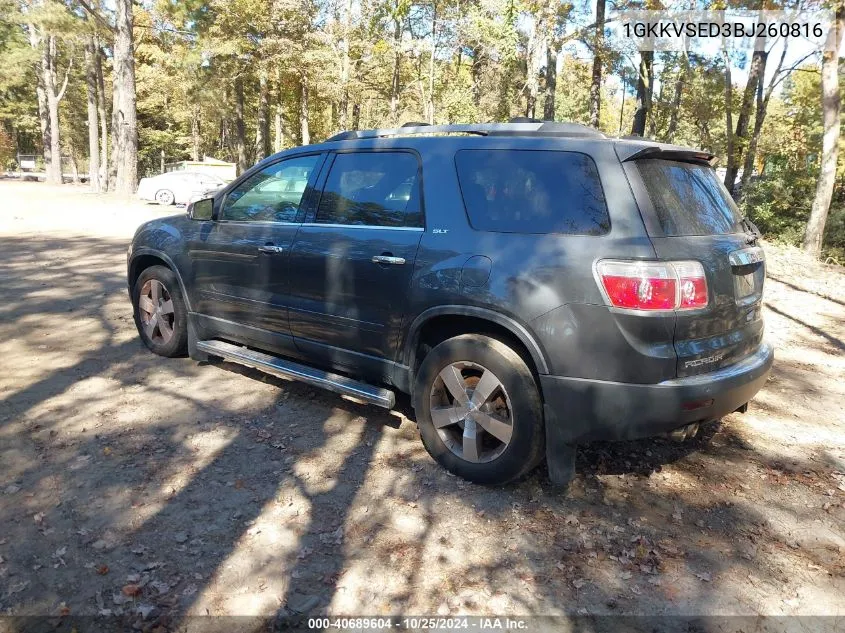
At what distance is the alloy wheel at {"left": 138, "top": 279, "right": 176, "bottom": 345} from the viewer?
528cm

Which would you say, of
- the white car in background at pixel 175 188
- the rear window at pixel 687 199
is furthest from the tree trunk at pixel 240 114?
the rear window at pixel 687 199

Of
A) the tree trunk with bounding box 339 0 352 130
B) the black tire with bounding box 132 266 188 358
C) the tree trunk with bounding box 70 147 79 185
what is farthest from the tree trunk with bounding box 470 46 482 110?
the tree trunk with bounding box 70 147 79 185

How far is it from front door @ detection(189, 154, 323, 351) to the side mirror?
10 centimetres

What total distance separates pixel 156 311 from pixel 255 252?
4.92 feet

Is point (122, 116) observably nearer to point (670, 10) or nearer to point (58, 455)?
point (670, 10)

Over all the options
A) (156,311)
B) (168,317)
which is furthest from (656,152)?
(156,311)

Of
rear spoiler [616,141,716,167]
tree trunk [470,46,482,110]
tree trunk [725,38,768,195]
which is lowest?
rear spoiler [616,141,716,167]

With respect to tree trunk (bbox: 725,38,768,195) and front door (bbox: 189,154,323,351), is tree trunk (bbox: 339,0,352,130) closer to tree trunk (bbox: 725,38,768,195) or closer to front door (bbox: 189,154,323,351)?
tree trunk (bbox: 725,38,768,195)

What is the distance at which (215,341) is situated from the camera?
4.94 m

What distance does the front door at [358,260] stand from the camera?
368 cm

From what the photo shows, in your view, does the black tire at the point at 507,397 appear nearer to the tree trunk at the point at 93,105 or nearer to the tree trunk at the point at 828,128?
the tree trunk at the point at 828,128

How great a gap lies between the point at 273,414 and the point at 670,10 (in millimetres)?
16084

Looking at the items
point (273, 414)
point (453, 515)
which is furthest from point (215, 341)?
point (453, 515)

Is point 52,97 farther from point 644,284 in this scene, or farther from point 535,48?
point 644,284
